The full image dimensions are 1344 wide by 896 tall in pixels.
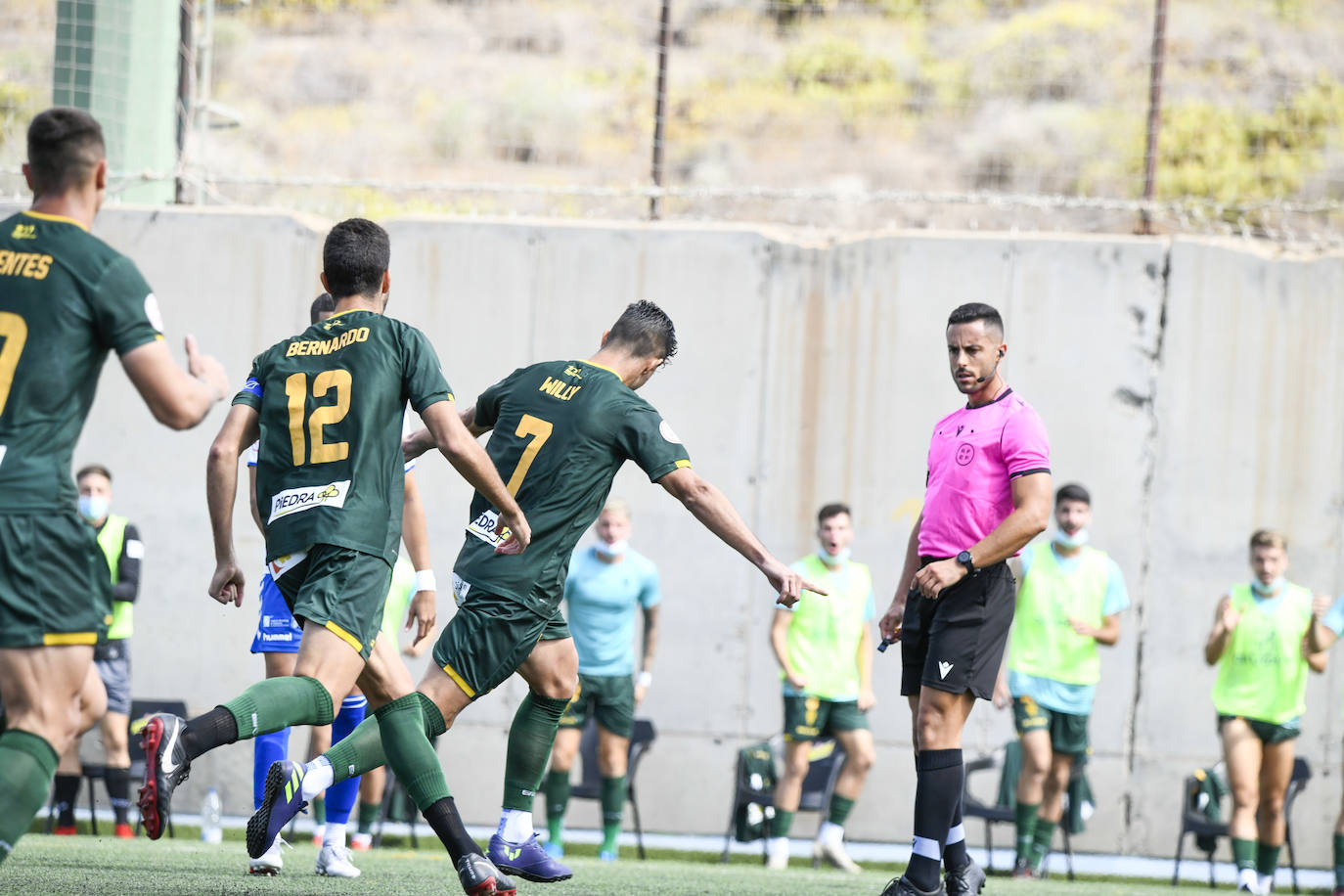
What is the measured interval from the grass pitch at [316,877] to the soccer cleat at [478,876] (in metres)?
0.86

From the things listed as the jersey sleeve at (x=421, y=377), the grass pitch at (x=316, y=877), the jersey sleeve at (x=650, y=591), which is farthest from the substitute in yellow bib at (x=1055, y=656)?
the jersey sleeve at (x=421, y=377)

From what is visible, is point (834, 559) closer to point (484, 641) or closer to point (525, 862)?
point (525, 862)

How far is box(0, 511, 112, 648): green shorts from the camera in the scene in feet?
11.2

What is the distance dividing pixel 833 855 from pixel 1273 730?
283 cm

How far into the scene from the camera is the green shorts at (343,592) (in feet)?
14.3

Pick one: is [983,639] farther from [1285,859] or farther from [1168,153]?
[1168,153]

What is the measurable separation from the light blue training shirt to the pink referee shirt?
4.23 m

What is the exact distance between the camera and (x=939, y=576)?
204 inches

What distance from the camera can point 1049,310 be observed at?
10453 millimetres

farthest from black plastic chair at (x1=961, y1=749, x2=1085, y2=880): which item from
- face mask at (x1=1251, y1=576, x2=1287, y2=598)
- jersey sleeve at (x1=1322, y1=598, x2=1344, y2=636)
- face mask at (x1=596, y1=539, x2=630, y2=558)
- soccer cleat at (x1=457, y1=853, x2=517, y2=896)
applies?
soccer cleat at (x1=457, y1=853, x2=517, y2=896)

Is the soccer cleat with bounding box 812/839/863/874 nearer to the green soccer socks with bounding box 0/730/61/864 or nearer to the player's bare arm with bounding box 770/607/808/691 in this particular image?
the player's bare arm with bounding box 770/607/808/691

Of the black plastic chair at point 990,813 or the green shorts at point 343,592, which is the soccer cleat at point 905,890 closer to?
the green shorts at point 343,592

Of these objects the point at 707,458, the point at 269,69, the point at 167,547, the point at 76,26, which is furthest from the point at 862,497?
the point at 269,69

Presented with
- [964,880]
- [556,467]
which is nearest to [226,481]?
[556,467]
